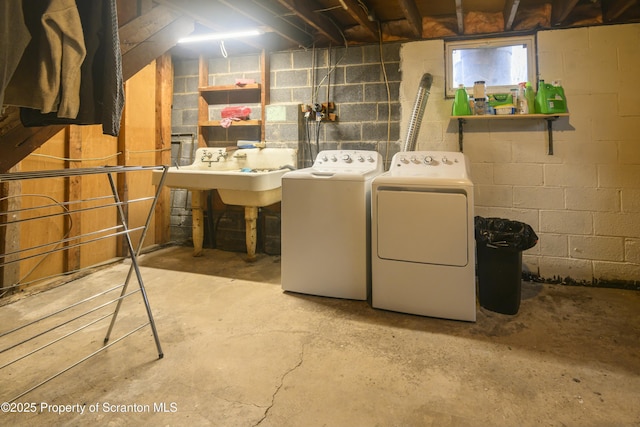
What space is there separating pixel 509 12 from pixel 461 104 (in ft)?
2.29

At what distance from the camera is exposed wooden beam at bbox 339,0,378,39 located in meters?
2.48

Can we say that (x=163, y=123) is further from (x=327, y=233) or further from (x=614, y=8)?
(x=614, y=8)

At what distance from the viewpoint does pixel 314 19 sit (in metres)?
2.74

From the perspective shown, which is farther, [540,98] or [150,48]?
[540,98]

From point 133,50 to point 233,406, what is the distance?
2.02 m

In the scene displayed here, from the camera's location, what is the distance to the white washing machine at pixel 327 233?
7.88 feet

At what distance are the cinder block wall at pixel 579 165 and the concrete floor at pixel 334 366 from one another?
34 cm

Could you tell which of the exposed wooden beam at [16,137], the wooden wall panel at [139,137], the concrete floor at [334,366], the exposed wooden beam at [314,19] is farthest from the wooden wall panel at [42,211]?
the exposed wooden beam at [314,19]

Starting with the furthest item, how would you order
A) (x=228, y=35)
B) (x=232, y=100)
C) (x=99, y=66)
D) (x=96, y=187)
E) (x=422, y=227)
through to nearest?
(x=232, y=100) < (x=96, y=187) < (x=228, y=35) < (x=422, y=227) < (x=99, y=66)

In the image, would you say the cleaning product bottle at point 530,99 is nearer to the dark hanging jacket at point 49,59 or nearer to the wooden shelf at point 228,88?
the wooden shelf at point 228,88

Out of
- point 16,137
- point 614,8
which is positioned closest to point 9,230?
point 16,137

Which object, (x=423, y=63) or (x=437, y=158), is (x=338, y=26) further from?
(x=437, y=158)

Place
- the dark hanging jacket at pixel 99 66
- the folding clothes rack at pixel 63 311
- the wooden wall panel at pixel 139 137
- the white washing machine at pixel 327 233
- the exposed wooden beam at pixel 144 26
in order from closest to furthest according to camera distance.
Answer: the dark hanging jacket at pixel 99 66, the folding clothes rack at pixel 63 311, the exposed wooden beam at pixel 144 26, the white washing machine at pixel 327 233, the wooden wall panel at pixel 139 137

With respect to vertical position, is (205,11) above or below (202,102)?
above
